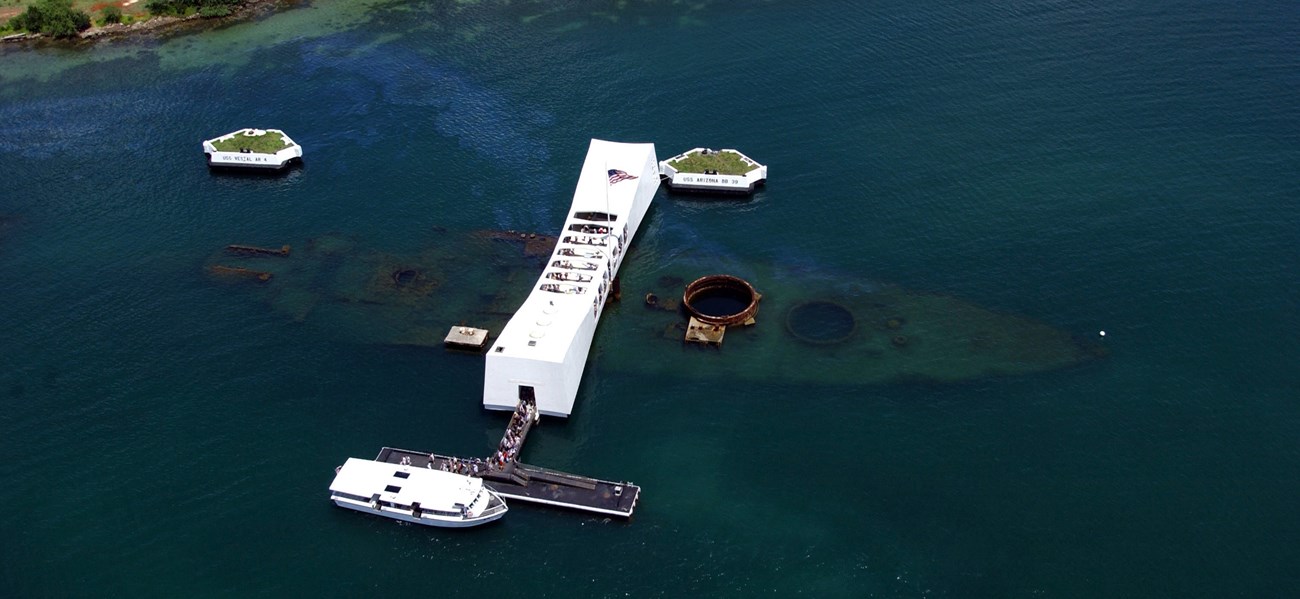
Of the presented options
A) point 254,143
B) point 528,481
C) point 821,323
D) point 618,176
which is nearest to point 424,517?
point 528,481

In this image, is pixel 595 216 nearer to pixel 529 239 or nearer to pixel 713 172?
pixel 529 239

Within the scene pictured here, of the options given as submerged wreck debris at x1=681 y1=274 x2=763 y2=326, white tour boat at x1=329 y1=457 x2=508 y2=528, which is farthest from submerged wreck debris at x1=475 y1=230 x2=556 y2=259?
white tour boat at x1=329 y1=457 x2=508 y2=528

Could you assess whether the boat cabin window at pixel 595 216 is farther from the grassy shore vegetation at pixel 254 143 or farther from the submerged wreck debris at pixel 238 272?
the grassy shore vegetation at pixel 254 143

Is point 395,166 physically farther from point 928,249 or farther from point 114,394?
point 928,249

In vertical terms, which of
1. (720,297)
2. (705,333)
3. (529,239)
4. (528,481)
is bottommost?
(528,481)

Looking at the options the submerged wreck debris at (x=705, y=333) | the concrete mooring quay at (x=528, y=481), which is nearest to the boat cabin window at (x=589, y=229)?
the submerged wreck debris at (x=705, y=333)

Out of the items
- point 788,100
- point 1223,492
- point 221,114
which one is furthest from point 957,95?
point 221,114
